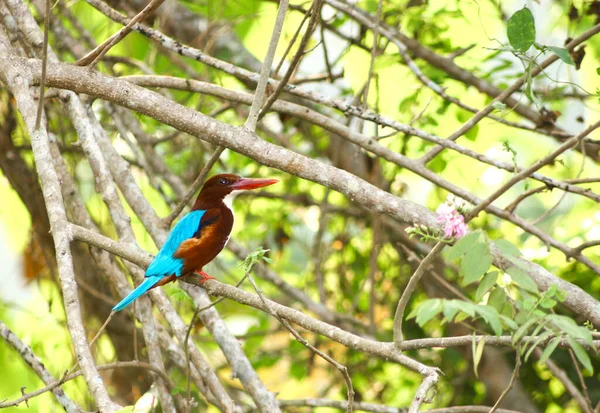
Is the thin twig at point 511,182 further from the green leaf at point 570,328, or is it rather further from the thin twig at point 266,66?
the thin twig at point 266,66

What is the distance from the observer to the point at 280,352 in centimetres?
495

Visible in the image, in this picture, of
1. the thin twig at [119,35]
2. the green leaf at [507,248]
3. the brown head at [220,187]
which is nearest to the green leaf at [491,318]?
the green leaf at [507,248]

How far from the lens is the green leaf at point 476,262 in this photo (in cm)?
155

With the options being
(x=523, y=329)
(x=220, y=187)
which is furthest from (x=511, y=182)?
(x=220, y=187)

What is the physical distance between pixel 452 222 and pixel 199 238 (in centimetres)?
156

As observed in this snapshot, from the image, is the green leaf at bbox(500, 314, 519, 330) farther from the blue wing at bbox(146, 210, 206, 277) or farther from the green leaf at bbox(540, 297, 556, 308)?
the blue wing at bbox(146, 210, 206, 277)

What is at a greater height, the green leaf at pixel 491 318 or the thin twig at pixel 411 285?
the thin twig at pixel 411 285

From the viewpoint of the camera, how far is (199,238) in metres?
3.13

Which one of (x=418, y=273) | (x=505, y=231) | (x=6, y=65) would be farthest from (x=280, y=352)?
(x=418, y=273)

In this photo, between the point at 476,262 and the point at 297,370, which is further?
the point at 297,370

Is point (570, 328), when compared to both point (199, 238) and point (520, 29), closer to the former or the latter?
point (520, 29)

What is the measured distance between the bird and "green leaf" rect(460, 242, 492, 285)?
1.31m

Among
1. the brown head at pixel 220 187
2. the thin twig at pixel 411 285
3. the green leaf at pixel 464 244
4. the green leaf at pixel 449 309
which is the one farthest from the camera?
the brown head at pixel 220 187

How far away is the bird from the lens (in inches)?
111
